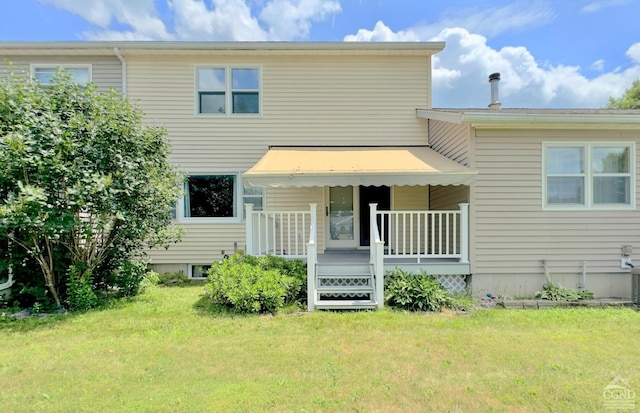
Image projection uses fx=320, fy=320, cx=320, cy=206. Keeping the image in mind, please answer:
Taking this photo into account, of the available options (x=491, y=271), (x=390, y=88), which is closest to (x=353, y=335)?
(x=491, y=271)

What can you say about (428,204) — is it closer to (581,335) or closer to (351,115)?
(351,115)

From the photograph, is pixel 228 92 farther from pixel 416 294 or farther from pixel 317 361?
pixel 317 361

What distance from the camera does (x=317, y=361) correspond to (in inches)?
175

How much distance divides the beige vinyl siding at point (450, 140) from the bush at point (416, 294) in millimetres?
3157

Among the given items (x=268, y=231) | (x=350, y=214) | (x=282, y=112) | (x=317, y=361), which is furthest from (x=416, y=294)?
(x=282, y=112)

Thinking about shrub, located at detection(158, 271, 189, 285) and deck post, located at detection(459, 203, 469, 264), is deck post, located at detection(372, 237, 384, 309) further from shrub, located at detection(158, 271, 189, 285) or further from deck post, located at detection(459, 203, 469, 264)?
shrub, located at detection(158, 271, 189, 285)

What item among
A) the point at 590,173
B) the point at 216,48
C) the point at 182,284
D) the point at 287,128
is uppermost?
the point at 216,48

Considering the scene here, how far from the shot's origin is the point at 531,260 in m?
7.84

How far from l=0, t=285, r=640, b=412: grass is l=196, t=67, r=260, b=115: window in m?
6.54

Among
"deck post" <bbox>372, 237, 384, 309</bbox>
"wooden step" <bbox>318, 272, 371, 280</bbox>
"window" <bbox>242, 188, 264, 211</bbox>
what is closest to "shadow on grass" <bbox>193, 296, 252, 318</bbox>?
"wooden step" <bbox>318, 272, 371, 280</bbox>

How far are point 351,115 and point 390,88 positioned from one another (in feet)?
5.12

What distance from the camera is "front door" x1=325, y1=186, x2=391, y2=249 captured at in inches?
413

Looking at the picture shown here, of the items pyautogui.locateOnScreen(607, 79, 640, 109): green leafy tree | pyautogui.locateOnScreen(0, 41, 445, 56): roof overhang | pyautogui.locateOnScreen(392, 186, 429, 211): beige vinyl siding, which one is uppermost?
pyautogui.locateOnScreen(607, 79, 640, 109): green leafy tree

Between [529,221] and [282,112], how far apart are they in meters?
7.65
